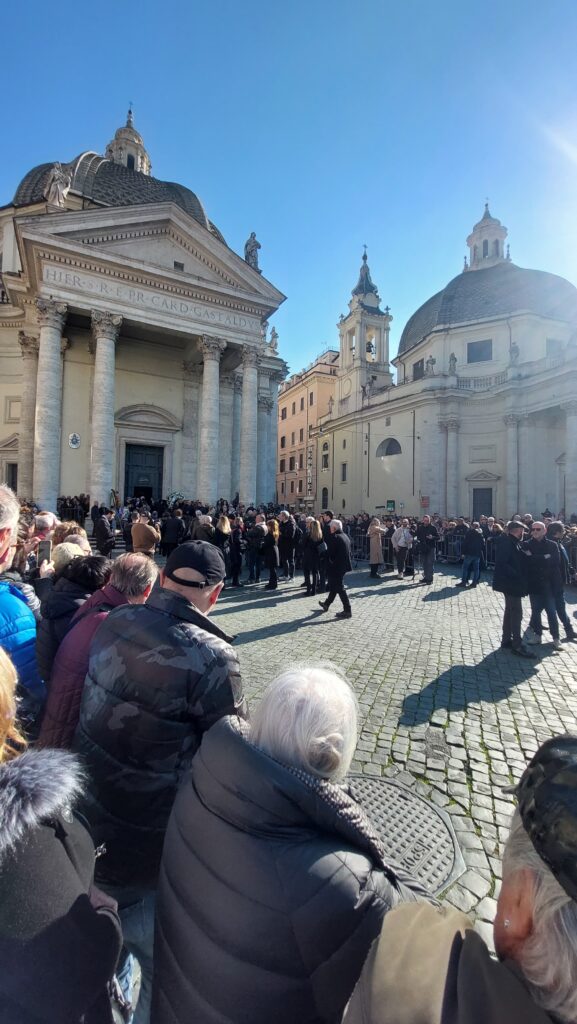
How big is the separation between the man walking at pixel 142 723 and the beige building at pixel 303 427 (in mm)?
43756

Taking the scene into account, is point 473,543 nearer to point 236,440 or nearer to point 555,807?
point 555,807

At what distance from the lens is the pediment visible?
30359mm

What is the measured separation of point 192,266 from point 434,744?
24.3 metres

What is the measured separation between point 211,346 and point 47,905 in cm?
2320

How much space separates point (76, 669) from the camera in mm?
2504

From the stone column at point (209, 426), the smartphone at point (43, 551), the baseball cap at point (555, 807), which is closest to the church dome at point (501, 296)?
the stone column at point (209, 426)

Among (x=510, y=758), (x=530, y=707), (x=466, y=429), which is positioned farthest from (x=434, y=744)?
(x=466, y=429)

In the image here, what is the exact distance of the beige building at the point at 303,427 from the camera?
4812cm

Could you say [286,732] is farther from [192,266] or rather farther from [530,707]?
[192,266]

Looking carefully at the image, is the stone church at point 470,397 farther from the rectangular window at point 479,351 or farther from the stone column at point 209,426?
the stone column at point 209,426

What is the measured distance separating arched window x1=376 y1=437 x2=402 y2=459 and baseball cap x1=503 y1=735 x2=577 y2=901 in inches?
1370

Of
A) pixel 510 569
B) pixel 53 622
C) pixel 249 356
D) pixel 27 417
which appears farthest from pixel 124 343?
pixel 53 622

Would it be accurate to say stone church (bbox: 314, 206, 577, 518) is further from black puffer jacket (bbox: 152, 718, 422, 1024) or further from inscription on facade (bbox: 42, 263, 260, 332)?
black puffer jacket (bbox: 152, 718, 422, 1024)

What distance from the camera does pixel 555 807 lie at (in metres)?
0.91
